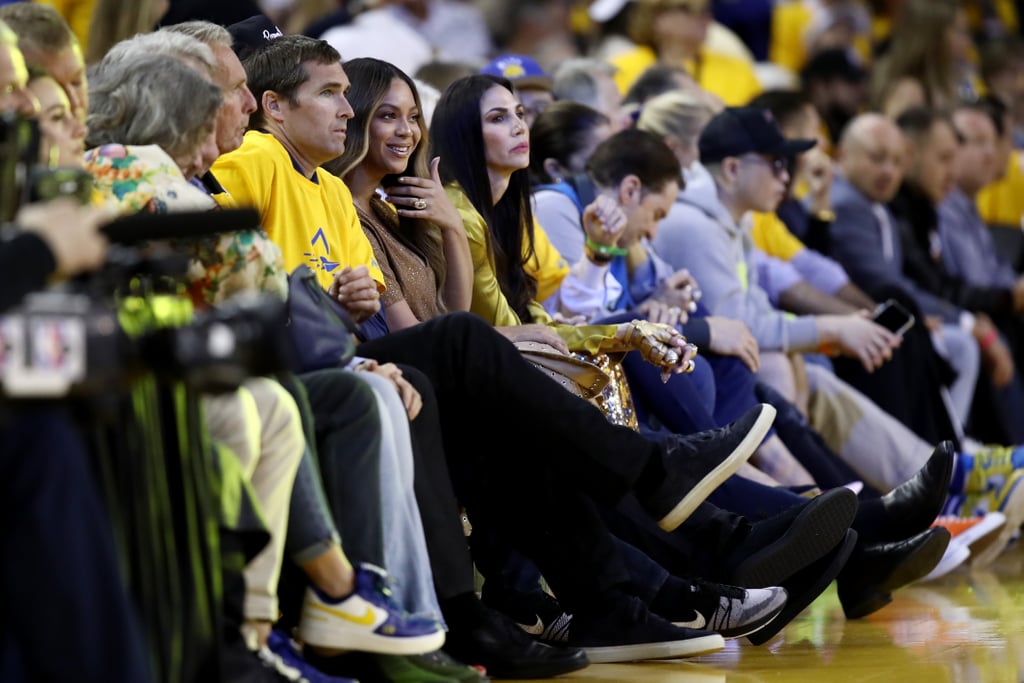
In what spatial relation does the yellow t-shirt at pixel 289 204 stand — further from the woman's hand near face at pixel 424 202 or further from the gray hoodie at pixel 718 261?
the gray hoodie at pixel 718 261

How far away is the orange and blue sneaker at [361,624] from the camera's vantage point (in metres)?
2.91

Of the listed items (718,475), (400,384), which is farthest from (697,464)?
(400,384)

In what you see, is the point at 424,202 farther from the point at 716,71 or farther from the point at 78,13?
the point at 716,71

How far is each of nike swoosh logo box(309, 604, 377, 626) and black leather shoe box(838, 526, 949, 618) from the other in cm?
162

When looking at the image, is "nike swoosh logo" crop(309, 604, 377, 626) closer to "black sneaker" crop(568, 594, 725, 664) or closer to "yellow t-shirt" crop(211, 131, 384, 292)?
"black sneaker" crop(568, 594, 725, 664)

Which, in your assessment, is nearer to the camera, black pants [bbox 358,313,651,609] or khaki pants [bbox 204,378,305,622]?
khaki pants [bbox 204,378,305,622]

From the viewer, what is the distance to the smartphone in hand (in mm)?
5586

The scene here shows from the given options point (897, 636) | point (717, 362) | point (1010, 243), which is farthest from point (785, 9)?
point (897, 636)

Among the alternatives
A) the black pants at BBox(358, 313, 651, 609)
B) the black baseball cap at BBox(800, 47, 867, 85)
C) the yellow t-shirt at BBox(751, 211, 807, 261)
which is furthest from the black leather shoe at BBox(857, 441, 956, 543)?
the black baseball cap at BBox(800, 47, 867, 85)

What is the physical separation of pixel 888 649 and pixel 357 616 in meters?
1.38

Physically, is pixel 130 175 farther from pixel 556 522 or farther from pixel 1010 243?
pixel 1010 243

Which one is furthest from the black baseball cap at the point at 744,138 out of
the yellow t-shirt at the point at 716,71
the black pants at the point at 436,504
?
the black pants at the point at 436,504

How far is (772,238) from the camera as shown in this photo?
20.1 feet

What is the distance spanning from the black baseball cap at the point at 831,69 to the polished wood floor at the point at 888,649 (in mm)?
3744
